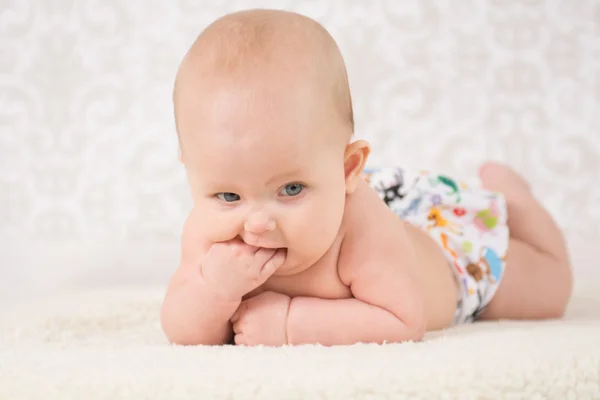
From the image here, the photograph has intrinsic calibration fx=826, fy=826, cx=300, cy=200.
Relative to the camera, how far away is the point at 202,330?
124cm

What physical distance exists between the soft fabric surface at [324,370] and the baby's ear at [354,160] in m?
0.27

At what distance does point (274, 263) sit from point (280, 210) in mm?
94

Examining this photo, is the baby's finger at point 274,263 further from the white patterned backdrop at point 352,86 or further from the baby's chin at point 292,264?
the white patterned backdrop at point 352,86

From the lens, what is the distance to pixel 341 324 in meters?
1.20

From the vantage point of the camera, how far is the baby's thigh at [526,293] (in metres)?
1.65

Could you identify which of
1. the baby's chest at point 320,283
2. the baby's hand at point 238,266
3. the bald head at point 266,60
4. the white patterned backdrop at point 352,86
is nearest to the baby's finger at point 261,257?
the baby's hand at point 238,266

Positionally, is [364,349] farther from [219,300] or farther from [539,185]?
[539,185]

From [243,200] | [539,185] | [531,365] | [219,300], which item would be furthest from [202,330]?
[539,185]

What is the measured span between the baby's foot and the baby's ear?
2.19 ft

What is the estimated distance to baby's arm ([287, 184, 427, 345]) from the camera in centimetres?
120

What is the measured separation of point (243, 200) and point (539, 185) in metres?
1.55

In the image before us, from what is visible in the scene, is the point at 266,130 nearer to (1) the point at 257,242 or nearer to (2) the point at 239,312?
(1) the point at 257,242

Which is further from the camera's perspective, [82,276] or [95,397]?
[82,276]

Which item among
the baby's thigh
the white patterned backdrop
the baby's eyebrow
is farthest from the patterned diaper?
the white patterned backdrop
